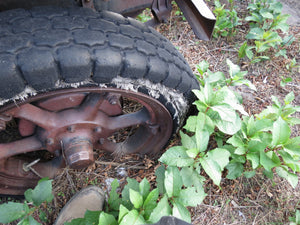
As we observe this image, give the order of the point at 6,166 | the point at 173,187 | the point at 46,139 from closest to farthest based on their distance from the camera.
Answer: the point at 173,187 → the point at 46,139 → the point at 6,166

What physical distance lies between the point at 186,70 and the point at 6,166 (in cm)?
114

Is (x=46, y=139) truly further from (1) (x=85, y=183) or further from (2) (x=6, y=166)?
(1) (x=85, y=183)

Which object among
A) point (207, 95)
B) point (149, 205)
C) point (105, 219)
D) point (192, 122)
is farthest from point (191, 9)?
point (105, 219)

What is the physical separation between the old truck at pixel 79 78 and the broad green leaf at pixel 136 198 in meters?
0.36

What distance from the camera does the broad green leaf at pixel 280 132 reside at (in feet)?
4.60

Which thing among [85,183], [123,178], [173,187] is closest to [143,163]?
[123,178]

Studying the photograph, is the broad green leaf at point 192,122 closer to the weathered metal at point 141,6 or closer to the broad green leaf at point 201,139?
the broad green leaf at point 201,139

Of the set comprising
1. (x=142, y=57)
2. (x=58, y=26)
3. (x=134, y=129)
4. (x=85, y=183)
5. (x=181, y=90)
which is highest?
(x=58, y=26)

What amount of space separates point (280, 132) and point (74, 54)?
1.12m

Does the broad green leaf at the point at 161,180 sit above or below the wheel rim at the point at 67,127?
below

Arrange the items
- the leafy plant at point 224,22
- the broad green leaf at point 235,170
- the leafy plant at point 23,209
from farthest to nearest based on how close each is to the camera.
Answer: the leafy plant at point 224,22 < the broad green leaf at point 235,170 < the leafy plant at point 23,209

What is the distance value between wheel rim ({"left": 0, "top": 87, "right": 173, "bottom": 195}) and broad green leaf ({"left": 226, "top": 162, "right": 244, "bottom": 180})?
419mm

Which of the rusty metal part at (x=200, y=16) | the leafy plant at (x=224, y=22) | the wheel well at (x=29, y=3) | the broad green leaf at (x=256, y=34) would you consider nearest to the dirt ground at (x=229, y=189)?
the broad green leaf at (x=256, y=34)

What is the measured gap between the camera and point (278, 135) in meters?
1.41
